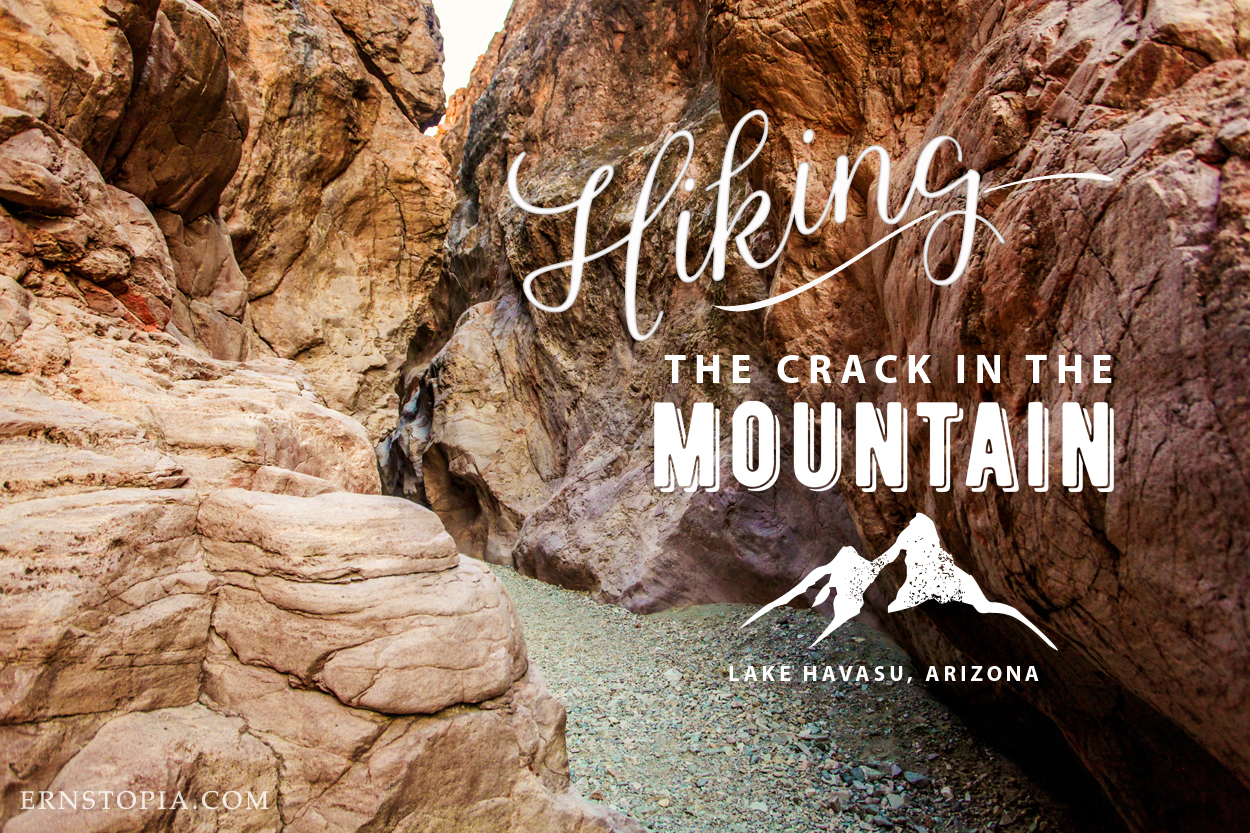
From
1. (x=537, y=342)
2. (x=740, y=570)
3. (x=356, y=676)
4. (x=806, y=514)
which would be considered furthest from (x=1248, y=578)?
(x=537, y=342)

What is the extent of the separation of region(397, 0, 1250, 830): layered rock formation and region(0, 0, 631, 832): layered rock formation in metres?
2.59

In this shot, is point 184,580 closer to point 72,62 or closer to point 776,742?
point 72,62

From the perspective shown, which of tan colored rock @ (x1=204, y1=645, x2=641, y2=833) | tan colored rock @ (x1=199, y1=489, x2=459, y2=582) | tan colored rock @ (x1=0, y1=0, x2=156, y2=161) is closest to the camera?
tan colored rock @ (x1=204, y1=645, x2=641, y2=833)

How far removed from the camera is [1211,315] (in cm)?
234

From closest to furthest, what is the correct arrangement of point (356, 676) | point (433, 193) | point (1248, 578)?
point (1248, 578)
point (356, 676)
point (433, 193)

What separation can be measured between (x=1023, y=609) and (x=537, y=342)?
12.1 meters

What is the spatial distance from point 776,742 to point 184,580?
14.7 feet

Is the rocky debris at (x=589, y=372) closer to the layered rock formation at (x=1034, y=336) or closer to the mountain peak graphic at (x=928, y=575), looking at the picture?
the layered rock formation at (x=1034, y=336)

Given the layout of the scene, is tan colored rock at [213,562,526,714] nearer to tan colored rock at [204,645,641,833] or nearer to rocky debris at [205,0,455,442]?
tan colored rock at [204,645,641,833]

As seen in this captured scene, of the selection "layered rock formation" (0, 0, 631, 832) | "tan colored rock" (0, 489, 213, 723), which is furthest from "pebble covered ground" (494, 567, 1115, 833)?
"tan colored rock" (0, 489, 213, 723)

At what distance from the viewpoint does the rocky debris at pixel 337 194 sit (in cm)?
1521

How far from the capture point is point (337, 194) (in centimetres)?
1673

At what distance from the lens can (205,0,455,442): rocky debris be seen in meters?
15.2

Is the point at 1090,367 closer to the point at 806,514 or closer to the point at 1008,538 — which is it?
the point at 1008,538
